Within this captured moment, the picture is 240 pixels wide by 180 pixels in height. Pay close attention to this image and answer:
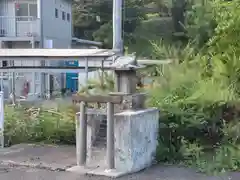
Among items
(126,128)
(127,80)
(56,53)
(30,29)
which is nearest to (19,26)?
(30,29)

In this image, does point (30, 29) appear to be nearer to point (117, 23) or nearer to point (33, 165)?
point (117, 23)

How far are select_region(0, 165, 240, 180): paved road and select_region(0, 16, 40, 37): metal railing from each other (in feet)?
53.7

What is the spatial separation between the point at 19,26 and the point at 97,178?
1809 centimetres

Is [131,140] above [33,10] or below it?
below

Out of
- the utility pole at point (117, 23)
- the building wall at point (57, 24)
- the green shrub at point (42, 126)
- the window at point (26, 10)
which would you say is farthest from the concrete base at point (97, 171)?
the window at point (26, 10)

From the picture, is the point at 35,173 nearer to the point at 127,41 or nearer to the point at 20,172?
the point at 20,172

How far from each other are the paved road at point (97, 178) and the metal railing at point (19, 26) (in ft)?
53.7

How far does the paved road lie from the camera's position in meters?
7.67

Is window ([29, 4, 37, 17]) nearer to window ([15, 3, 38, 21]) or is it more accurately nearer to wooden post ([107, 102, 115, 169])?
window ([15, 3, 38, 21])

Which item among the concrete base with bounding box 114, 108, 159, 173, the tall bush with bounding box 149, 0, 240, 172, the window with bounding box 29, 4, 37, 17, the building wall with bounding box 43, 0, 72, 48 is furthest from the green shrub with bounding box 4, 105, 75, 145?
the window with bounding box 29, 4, 37, 17

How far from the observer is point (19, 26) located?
24.2m

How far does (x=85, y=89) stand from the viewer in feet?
32.2

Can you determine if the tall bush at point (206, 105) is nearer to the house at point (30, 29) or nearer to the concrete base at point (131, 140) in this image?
the concrete base at point (131, 140)

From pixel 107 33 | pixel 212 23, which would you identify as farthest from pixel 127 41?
pixel 212 23
